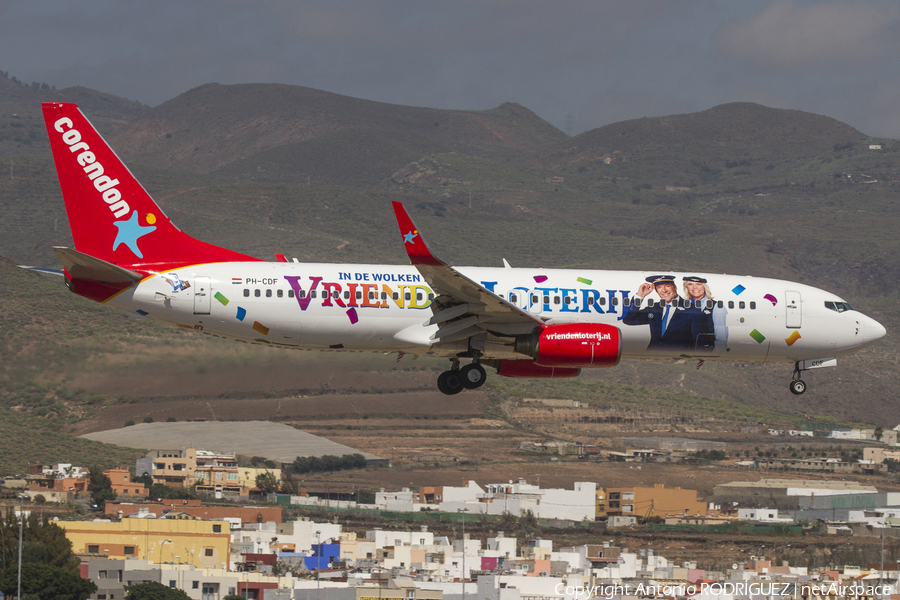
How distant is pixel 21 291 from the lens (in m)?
100

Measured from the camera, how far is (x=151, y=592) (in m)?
67.1

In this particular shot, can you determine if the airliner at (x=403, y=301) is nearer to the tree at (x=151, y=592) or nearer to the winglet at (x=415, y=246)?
the winglet at (x=415, y=246)

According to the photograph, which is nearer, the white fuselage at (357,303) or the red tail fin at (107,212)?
the white fuselage at (357,303)

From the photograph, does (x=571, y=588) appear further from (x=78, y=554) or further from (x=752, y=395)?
(x=752, y=395)

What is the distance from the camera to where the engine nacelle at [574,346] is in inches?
1634

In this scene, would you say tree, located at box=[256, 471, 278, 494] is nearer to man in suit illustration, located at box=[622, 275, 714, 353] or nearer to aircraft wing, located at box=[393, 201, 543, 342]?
aircraft wing, located at box=[393, 201, 543, 342]

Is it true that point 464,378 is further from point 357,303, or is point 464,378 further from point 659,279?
point 659,279

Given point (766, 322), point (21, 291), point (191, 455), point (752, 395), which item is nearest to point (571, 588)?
point (766, 322)

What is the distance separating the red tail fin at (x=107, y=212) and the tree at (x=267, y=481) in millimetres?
63409

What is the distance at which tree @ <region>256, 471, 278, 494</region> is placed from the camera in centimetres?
10481

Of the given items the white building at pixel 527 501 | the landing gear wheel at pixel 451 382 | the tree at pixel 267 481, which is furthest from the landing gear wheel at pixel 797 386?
the tree at pixel 267 481

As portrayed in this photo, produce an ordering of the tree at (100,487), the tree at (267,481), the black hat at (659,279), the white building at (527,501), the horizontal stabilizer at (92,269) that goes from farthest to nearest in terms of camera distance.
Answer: the tree at (267,481) → the white building at (527,501) → the tree at (100,487) → the black hat at (659,279) → the horizontal stabilizer at (92,269)

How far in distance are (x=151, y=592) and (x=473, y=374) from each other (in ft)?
103

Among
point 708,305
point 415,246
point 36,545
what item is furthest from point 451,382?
point 36,545
